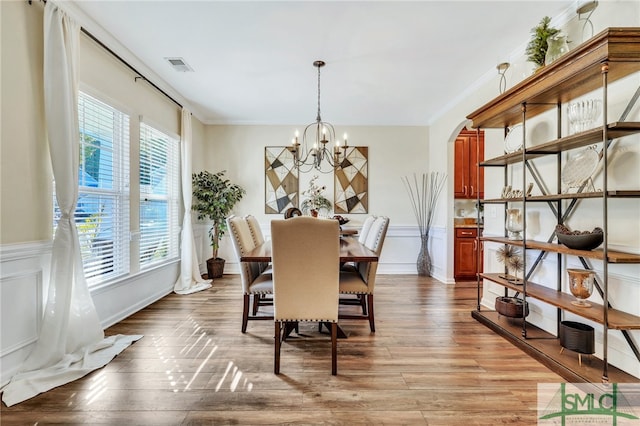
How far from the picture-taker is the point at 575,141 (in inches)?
80.7

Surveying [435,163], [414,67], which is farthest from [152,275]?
[435,163]

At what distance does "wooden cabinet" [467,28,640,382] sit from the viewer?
167 centimetres

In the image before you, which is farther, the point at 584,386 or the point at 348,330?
the point at 348,330

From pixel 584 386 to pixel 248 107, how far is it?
4694 millimetres

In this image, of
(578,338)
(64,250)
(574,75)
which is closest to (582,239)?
(578,338)

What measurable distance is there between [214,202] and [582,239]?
14.3ft

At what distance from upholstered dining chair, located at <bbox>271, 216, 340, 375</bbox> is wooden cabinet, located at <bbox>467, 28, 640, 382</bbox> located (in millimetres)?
1569

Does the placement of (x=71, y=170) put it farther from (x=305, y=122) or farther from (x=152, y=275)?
(x=305, y=122)

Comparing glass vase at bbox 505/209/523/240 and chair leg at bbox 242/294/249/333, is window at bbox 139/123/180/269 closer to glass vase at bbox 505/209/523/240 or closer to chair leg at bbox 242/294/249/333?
chair leg at bbox 242/294/249/333

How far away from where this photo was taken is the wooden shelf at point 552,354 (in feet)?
5.98

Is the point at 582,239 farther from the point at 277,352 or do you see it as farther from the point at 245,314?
the point at 245,314

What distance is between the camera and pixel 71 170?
2.17 metres

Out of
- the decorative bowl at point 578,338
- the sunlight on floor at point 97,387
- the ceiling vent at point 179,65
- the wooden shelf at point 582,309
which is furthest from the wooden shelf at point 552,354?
the ceiling vent at point 179,65

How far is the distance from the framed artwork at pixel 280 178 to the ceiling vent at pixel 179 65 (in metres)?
2.02
